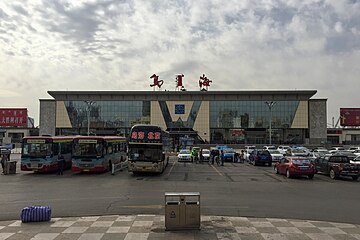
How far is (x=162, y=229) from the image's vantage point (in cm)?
967

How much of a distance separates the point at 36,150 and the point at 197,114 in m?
70.8

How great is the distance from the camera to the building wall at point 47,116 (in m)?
95.2

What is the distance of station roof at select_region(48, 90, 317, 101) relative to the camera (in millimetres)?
92312

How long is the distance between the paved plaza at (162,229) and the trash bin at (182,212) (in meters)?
0.19

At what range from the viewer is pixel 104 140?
25703mm

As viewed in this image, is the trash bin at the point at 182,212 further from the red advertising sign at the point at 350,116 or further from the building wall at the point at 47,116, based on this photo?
the red advertising sign at the point at 350,116

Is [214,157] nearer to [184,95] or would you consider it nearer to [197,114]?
[197,114]

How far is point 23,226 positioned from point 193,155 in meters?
31.4

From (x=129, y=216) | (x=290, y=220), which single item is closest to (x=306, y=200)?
(x=290, y=220)

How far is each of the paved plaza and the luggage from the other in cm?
21

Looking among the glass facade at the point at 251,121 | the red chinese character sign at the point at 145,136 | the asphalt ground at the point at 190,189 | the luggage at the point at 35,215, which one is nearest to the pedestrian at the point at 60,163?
the asphalt ground at the point at 190,189

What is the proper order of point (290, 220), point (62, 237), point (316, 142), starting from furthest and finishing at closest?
1. point (316, 142)
2. point (290, 220)
3. point (62, 237)

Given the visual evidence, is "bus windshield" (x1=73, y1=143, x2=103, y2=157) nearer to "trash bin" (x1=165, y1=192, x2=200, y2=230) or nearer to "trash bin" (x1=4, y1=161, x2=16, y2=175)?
"trash bin" (x1=4, y1=161, x2=16, y2=175)

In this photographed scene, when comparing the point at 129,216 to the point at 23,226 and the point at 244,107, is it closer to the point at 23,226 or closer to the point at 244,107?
the point at 23,226
